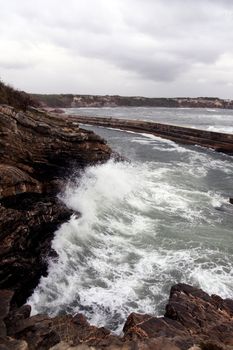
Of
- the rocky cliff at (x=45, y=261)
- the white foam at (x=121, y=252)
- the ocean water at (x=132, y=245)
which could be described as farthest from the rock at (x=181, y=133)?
the rocky cliff at (x=45, y=261)

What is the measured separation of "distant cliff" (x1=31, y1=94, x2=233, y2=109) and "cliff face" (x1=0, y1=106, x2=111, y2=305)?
113555 millimetres

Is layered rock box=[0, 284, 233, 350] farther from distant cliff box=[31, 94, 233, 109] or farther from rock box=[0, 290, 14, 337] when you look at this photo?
distant cliff box=[31, 94, 233, 109]

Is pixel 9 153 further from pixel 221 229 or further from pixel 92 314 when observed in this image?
pixel 221 229

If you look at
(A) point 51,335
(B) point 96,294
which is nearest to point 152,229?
(B) point 96,294

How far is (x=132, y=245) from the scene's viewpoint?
15141 millimetres

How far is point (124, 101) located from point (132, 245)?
140 metres

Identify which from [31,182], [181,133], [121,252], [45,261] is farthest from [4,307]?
[181,133]

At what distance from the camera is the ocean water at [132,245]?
11.6m

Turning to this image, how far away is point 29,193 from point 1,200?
5.23 ft

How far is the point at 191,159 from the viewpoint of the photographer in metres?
35.4

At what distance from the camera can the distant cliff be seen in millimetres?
132975

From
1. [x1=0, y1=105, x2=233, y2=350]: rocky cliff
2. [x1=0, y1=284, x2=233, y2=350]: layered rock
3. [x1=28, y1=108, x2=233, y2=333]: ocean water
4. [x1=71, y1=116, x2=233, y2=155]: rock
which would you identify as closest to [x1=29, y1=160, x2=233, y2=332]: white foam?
[x1=28, y1=108, x2=233, y2=333]: ocean water

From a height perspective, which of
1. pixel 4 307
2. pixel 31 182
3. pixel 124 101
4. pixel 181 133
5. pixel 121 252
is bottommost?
pixel 121 252

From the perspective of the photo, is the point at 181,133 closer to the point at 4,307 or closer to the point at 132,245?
the point at 132,245
